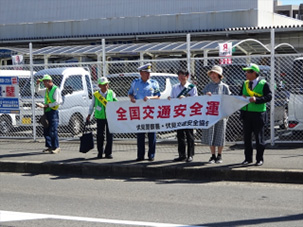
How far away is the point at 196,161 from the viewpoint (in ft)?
34.0

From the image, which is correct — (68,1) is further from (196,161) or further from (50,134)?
(196,161)

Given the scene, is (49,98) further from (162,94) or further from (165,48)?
(165,48)

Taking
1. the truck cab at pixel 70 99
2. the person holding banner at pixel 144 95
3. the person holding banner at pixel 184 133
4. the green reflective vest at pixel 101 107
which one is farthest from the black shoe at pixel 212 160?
the truck cab at pixel 70 99

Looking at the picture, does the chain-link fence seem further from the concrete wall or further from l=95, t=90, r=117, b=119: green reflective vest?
the concrete wall


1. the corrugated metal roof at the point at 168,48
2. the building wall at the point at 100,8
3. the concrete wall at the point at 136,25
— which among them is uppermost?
the building wall at the point at 100,8

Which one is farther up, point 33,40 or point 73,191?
point 33,40

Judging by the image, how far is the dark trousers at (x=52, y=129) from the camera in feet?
38.9

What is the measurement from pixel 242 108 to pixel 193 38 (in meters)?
20.0

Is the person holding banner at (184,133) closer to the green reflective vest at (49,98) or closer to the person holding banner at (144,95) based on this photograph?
the person holding banner at (144,95)

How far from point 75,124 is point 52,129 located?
3.18 meters

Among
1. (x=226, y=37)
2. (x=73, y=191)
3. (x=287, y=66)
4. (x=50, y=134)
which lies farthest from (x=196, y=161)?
(x=226, y=37)

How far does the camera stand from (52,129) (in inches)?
467

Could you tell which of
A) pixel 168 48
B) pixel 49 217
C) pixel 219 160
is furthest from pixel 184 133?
pixel 168 48

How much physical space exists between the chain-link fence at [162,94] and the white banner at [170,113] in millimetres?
2080
